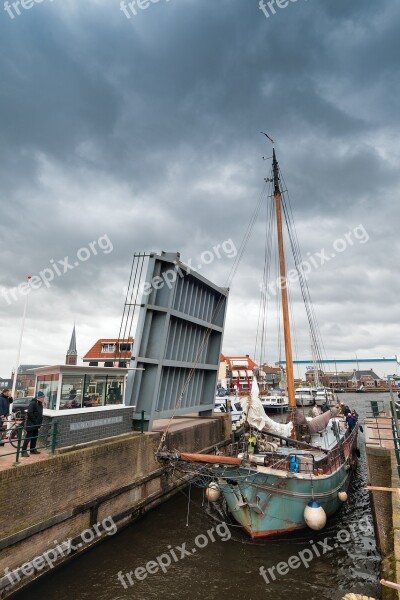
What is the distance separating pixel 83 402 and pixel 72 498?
315cm

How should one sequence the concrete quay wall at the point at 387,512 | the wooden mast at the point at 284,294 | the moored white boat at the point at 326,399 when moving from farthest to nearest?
the moored white boat at the point at 326,399
the wooden mast at the point at 284,294
the concrete quay wall at the point at 387,512

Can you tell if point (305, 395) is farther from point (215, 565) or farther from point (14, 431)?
point (14, 431)

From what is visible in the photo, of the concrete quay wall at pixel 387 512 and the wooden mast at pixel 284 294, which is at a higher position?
the wooden mast at pixel 284 294

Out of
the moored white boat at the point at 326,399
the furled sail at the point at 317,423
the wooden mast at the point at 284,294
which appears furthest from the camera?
the moored white boat at the point at 326,399

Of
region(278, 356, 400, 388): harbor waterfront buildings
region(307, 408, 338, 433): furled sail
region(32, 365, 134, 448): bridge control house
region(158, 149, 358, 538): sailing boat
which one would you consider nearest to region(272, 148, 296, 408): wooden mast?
region(307, 408, 338, 433): furled sail

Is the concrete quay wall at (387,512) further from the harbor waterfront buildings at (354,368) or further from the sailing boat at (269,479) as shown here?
the harbor waterfront buildings at (354,368)

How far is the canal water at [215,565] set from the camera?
8.43 m

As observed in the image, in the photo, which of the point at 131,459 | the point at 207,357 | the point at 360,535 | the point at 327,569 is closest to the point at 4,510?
the point at 131,459

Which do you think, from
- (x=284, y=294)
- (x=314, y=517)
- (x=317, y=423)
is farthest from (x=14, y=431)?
(x=284, y=294)

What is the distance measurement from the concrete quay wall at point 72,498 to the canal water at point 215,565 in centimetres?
42

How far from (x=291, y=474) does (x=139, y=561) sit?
4.76m

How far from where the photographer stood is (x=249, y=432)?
13.1 meters

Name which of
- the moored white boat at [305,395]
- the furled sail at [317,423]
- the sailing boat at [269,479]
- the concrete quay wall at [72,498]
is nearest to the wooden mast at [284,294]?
the furled sail at [317,423]

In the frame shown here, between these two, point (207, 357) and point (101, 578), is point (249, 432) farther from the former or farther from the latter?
point (207, 357)
